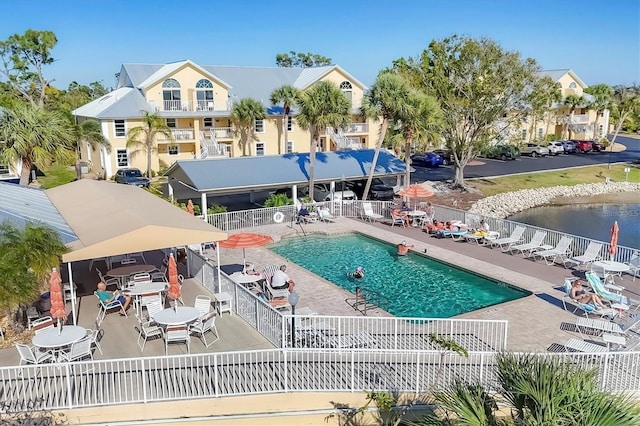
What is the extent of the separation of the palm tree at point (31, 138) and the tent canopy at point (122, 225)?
479cm

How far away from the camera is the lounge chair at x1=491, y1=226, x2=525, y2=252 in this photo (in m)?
20.6

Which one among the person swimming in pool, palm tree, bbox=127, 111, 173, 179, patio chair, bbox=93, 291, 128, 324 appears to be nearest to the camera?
patio chair, bbox=93, 291, 128, 324

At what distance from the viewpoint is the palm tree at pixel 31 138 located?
846 inches

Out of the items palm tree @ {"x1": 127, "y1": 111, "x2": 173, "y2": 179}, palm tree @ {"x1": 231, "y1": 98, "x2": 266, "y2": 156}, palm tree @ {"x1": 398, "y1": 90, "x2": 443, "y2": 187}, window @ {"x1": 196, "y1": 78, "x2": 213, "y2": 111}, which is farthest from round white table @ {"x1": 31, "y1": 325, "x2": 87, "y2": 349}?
window @ {"x1": 196, "y1": 78, "x2": 213, "y2": 111}

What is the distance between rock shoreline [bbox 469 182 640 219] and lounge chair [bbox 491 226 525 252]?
32.2 feet

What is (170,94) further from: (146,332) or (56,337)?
(56,337)

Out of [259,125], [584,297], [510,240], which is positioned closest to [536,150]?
[259,125]

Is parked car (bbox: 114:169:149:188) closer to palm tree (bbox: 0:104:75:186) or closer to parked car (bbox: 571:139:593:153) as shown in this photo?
palm tree (bbox: 0:104:75:186)

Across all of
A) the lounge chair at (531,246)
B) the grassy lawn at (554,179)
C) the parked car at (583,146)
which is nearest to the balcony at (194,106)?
the grassy lawn at (554,179)

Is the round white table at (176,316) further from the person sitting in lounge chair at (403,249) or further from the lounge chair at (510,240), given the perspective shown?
the lounge chair at (510,240)

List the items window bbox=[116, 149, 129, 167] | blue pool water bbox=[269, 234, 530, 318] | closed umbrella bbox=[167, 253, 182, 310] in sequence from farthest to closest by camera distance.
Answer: window bbox=[116, 149, 129, 167] → blue pool water bbox=[269, 234, 530, 318] → closed umbrella bbox=[167, 253, 182, 310]

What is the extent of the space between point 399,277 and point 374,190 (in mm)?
13836

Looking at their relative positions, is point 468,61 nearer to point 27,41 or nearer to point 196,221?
point 196,221

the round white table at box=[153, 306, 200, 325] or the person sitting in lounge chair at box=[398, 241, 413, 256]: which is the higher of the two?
the round white table at box=[153, 306, 200, 325]
